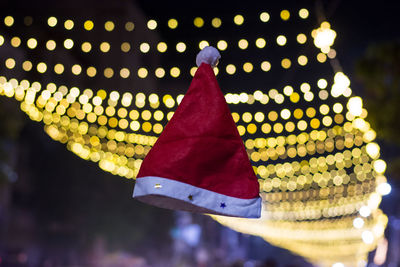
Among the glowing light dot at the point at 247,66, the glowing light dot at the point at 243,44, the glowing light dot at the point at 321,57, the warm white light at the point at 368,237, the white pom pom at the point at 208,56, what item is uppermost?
the glowing light dot at the point at 321,57

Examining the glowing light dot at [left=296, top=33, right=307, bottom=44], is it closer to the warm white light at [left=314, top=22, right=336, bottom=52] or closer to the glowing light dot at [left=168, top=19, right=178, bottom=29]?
the warm white light at [left=314, top=22, right=336, bottom=52]

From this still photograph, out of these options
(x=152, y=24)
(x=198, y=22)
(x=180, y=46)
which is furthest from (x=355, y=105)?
(x=152, y=24)

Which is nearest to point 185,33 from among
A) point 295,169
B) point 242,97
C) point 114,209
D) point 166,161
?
point 242,97

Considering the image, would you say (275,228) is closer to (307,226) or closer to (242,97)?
(307,226)

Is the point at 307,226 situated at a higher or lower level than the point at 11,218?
higher

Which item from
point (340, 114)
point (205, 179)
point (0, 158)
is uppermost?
point (340, 114)

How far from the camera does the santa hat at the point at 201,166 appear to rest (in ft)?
8.57

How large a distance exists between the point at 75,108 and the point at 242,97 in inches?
164

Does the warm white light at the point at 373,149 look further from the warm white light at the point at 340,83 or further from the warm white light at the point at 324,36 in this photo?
the warm white light at the point at 324,36

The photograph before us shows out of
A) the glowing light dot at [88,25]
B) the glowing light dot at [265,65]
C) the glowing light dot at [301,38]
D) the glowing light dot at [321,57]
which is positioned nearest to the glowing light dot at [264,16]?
the glowing light dot at [265,65]

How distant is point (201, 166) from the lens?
2672mm

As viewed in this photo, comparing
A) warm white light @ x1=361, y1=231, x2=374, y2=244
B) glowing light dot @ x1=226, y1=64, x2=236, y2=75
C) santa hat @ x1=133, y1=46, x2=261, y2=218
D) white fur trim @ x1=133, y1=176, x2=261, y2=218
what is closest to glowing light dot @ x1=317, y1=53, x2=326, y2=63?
glowing light dot @ x1=226, y1=64, x2=236, y2=75

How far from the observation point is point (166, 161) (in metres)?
2.65

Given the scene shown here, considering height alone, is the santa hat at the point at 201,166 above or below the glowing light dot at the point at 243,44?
below
